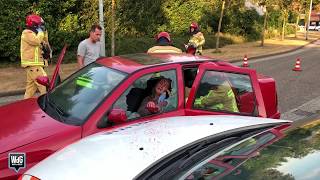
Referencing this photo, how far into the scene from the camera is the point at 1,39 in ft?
49.1

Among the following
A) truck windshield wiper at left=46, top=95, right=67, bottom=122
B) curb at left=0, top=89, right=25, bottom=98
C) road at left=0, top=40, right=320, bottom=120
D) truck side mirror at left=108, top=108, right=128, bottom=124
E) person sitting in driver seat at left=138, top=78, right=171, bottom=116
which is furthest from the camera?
curb at left=0, top=89, right=25, bottom=98

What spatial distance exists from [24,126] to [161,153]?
177cm

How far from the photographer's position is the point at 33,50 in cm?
778

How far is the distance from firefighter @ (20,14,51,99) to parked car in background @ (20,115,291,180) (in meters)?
4.23

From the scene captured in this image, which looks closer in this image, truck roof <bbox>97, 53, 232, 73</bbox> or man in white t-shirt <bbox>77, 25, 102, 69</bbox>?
truck roof <bbox>97, 53, 232, 73</bbox>

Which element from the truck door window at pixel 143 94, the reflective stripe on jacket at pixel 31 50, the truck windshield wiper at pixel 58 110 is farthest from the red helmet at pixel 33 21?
the truck door window at pixel 143 94

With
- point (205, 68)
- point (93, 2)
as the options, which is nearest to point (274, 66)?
point (93, 2)

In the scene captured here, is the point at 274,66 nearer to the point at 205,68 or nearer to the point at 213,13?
the point at 213,13

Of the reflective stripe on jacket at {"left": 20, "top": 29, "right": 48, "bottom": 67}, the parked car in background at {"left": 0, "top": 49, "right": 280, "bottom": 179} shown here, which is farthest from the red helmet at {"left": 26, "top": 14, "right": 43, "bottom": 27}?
the parked car in background at {"left": 0, "top": 49, "right": 280, "bottom": 179}

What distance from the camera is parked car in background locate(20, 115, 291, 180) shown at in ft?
9.16

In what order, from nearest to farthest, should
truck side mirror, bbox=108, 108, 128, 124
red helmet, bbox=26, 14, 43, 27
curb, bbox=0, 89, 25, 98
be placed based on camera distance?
truck side mirror, bbox=108, 108, 128, 124 → red helmet, bbox=26, 14, 43, 27 → curb, bbox=0, 89, 25, 98

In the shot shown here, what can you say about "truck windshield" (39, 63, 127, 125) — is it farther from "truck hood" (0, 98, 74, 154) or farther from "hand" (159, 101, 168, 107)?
"hand" (159, 101, 168, 107)

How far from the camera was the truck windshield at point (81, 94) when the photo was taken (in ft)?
15.0

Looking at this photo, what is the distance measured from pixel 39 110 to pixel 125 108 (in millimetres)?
906
